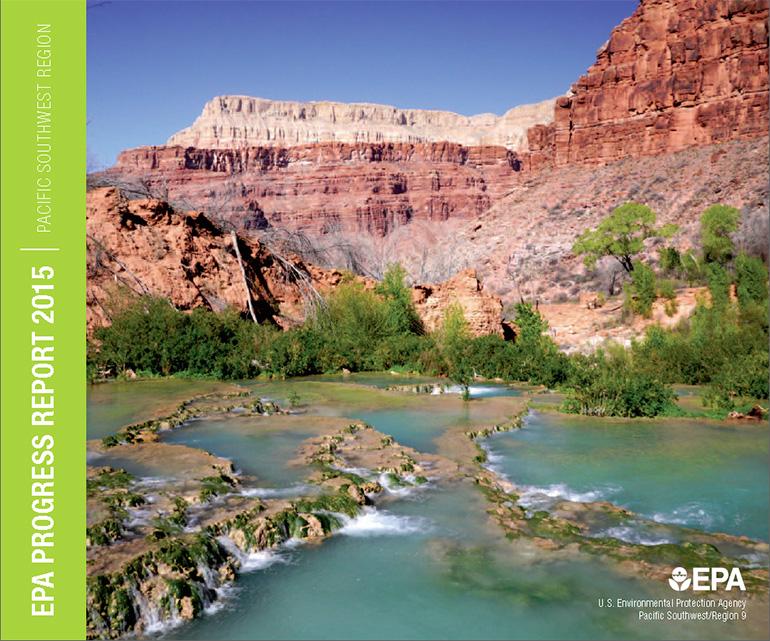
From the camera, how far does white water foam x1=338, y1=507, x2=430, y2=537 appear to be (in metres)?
6.33

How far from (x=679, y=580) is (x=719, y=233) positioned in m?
25.6

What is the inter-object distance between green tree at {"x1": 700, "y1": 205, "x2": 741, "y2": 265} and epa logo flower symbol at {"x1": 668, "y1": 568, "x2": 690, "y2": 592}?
23.3 meters

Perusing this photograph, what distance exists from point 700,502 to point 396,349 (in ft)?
34.6

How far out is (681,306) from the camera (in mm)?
20484

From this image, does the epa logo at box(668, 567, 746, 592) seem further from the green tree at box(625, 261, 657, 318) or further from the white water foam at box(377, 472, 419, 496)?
the green tree at box(625, 261, 657, 318)

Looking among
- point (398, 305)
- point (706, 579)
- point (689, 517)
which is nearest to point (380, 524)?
point (706, 579)

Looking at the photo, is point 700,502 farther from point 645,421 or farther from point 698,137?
point 698,137

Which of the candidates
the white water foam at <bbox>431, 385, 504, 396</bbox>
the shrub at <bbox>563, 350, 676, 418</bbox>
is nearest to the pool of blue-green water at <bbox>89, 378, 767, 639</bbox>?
the shrub at <bbox>563, 350, 676, 418</bbox>

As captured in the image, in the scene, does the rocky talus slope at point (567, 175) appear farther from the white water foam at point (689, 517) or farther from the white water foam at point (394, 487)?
the white water foam at point (689, 517)

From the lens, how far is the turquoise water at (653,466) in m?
6.95

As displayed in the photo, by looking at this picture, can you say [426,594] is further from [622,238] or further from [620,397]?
[622,238]

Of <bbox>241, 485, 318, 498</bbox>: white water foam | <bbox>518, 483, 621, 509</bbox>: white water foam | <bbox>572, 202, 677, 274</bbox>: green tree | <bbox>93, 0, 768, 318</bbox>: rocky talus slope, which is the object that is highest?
<bbox>93, 0, 768, 318</bbox>: rocky talus slope

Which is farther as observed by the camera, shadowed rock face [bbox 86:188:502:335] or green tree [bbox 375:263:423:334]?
green tree [bbox 375:263:423:334]

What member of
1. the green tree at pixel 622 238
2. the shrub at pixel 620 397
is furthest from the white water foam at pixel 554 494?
the green tree at pixel 622 238
